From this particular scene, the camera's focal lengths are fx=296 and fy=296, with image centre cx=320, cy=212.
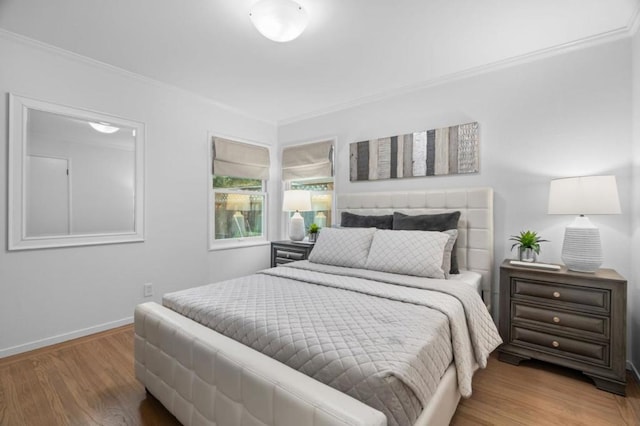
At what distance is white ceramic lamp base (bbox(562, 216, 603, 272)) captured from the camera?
1.99 m

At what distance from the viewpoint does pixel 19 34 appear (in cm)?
225

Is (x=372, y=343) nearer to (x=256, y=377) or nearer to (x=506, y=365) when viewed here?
(x=256, y=377)

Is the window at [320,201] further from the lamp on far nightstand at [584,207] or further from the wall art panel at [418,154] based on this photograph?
the lamp on far nightstand at [584,207]

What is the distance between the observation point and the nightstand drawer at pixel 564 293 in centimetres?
191

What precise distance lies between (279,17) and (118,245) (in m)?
2.49

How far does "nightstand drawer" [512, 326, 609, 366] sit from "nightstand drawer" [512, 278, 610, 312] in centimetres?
25

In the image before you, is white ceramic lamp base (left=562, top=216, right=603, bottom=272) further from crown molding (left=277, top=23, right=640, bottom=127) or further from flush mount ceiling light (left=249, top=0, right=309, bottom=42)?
flush mount ceiling light (left=249, top=0, right=309, bottom=42)

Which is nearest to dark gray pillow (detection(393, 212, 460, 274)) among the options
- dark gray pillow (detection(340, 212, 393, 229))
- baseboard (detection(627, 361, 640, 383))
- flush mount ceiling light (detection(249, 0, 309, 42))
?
dark gray pillow (detection(340, 212, 393, 229))

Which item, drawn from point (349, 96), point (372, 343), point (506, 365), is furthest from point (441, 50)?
point (506, 365)

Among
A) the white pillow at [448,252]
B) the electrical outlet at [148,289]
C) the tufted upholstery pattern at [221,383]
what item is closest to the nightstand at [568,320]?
the white pillow at [448,252]

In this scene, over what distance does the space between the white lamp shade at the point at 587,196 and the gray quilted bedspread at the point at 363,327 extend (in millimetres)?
917

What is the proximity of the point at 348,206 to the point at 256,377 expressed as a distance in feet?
8.27

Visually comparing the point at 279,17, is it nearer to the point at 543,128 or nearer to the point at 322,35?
the point at 322,35

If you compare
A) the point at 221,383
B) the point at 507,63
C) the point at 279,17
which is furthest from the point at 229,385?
the point at 507,63
